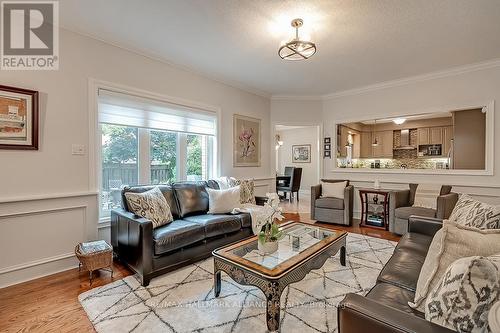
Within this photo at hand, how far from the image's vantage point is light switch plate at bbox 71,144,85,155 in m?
2.64

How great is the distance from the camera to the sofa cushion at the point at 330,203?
430cm

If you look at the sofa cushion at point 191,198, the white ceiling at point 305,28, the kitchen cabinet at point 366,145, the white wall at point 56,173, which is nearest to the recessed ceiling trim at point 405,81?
the white ceiling at point 305,28

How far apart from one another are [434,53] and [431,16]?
110 cm

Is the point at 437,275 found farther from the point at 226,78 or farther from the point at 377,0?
the point at 226,78

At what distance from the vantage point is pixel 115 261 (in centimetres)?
280

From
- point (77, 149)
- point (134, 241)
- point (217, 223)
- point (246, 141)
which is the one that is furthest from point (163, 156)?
point (246, 141)

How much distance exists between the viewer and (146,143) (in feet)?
11.0

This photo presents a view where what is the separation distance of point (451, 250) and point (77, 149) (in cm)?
333

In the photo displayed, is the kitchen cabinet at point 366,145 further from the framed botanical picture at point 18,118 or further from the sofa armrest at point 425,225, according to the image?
the framed botanical picture at point 18,118

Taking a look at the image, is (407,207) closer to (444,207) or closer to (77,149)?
(444,207)

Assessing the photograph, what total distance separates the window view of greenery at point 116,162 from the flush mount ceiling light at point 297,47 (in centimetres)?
219

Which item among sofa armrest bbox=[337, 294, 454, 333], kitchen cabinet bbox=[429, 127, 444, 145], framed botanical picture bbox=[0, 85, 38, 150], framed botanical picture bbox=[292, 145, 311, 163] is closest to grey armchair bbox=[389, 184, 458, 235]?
kitchen cabinet bbox=[429, 127, 444, 145]

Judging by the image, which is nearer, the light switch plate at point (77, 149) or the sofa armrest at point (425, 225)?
the sofa armrest at point (425, 225)

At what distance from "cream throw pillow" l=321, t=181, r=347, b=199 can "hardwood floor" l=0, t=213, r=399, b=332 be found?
3.47m
